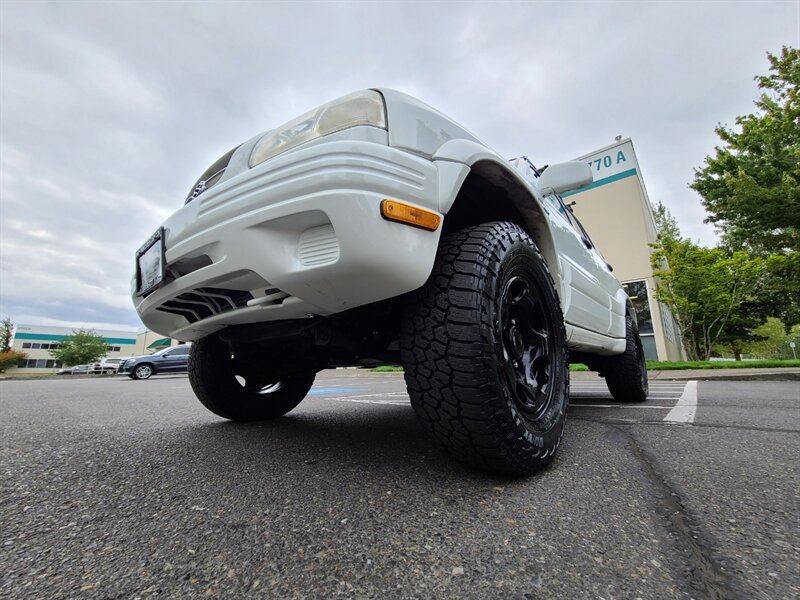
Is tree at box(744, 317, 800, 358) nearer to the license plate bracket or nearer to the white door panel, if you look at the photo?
the white door panel

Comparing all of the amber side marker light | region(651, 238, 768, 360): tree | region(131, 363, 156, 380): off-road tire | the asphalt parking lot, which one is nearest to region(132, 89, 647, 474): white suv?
the amber side marker light

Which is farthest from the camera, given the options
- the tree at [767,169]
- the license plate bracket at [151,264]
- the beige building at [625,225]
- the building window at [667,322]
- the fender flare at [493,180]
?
the building window at [667,322]

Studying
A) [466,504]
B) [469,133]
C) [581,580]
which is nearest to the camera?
[581,580]

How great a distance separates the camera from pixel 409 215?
1186 mm

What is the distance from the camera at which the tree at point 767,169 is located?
9.26m

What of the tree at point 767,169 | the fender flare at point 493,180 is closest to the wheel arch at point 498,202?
the fender flare at point 493,180

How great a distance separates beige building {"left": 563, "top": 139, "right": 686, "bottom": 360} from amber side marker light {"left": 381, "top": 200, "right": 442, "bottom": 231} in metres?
16.2

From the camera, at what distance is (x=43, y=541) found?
0.85 m

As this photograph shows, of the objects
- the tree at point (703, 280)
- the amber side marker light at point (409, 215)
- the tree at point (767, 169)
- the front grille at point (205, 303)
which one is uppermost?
the tree at point (767, 169)

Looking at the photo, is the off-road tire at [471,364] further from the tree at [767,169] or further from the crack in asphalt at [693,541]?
the tree at [767,169]

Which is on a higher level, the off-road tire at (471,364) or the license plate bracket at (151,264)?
the license plate bracket at (151,264)

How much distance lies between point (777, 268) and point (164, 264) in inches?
543

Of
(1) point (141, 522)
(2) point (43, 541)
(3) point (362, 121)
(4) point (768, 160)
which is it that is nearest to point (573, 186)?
(3) point (362, 121)

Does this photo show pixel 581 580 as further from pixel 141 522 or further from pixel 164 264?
pixel 164 264
